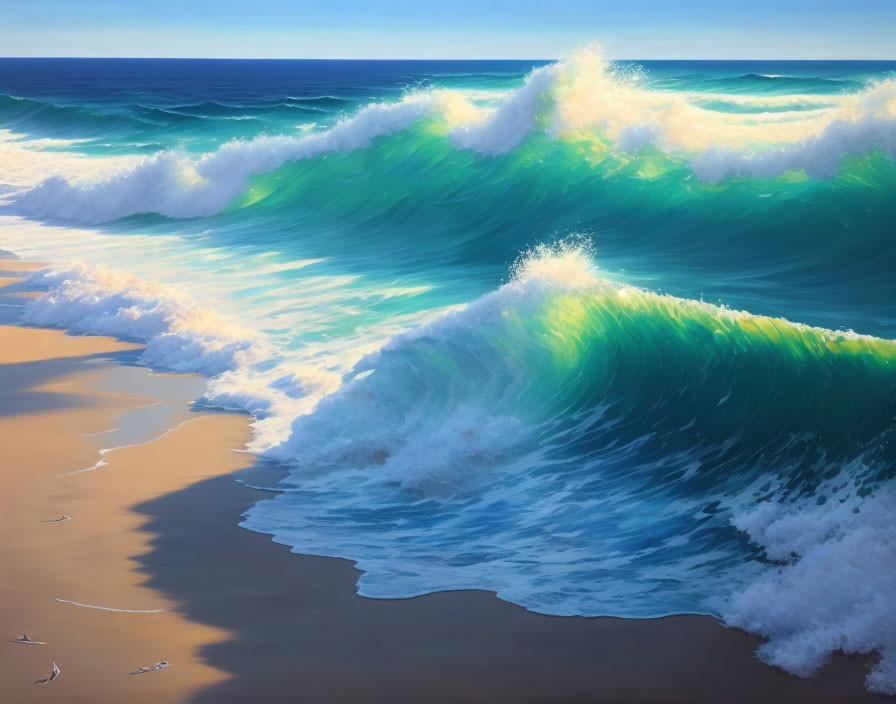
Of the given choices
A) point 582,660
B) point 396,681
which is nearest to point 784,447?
point 582,660

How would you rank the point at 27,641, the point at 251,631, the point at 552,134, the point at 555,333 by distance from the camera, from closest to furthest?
the point at 27,641
the point at 251,631
the point at 555,333
the point at 552,134

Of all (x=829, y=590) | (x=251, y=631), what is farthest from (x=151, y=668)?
(x=829, y=590)

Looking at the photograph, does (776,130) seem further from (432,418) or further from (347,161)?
(432,418)

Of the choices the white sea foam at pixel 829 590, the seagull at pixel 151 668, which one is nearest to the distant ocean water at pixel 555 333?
the white sea foam at pixel 829 590

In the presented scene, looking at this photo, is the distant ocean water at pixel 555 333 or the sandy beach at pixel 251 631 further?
the distant ocean water at pixel 555 333

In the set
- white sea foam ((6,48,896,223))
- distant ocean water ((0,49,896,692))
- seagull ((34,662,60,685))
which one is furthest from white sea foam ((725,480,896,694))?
white sea foam ((6,48,896,223))

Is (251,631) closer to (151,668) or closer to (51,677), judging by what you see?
(151,668)

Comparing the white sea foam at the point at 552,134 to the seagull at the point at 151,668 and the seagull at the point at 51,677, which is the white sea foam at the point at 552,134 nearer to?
the seagull at the point at 151,668

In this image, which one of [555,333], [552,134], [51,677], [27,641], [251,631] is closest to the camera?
[51,677]
